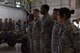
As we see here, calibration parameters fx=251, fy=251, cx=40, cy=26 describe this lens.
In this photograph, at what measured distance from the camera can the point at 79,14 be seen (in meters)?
32.2

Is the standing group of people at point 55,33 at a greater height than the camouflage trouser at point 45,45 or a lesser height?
greater

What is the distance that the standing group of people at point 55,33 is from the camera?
15.6ft

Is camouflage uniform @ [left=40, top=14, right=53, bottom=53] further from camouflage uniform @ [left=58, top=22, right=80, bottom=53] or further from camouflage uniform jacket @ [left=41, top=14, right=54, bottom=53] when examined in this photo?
camouflage uniform @ [left=58, top=22, right=80, bottom=53]

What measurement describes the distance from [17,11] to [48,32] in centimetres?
1868

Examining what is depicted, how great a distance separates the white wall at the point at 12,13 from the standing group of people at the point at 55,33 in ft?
45.7

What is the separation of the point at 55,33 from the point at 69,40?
117cm

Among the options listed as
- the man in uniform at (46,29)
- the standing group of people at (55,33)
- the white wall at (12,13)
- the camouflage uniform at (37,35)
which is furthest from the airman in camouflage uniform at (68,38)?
the white wall at (12,13)

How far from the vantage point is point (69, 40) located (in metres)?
4.74

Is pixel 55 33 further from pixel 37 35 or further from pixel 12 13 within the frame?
pixel 12 13

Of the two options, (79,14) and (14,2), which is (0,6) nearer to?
(14,2)

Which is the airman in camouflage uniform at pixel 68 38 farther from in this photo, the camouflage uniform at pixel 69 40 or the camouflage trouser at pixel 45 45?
the camouflage trouser at pixel 45 45

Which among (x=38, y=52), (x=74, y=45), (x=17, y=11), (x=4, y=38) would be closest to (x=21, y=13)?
(x=17, y=11)

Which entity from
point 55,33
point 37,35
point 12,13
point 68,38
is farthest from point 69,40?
point 12,13

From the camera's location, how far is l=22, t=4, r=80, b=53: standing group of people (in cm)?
476
